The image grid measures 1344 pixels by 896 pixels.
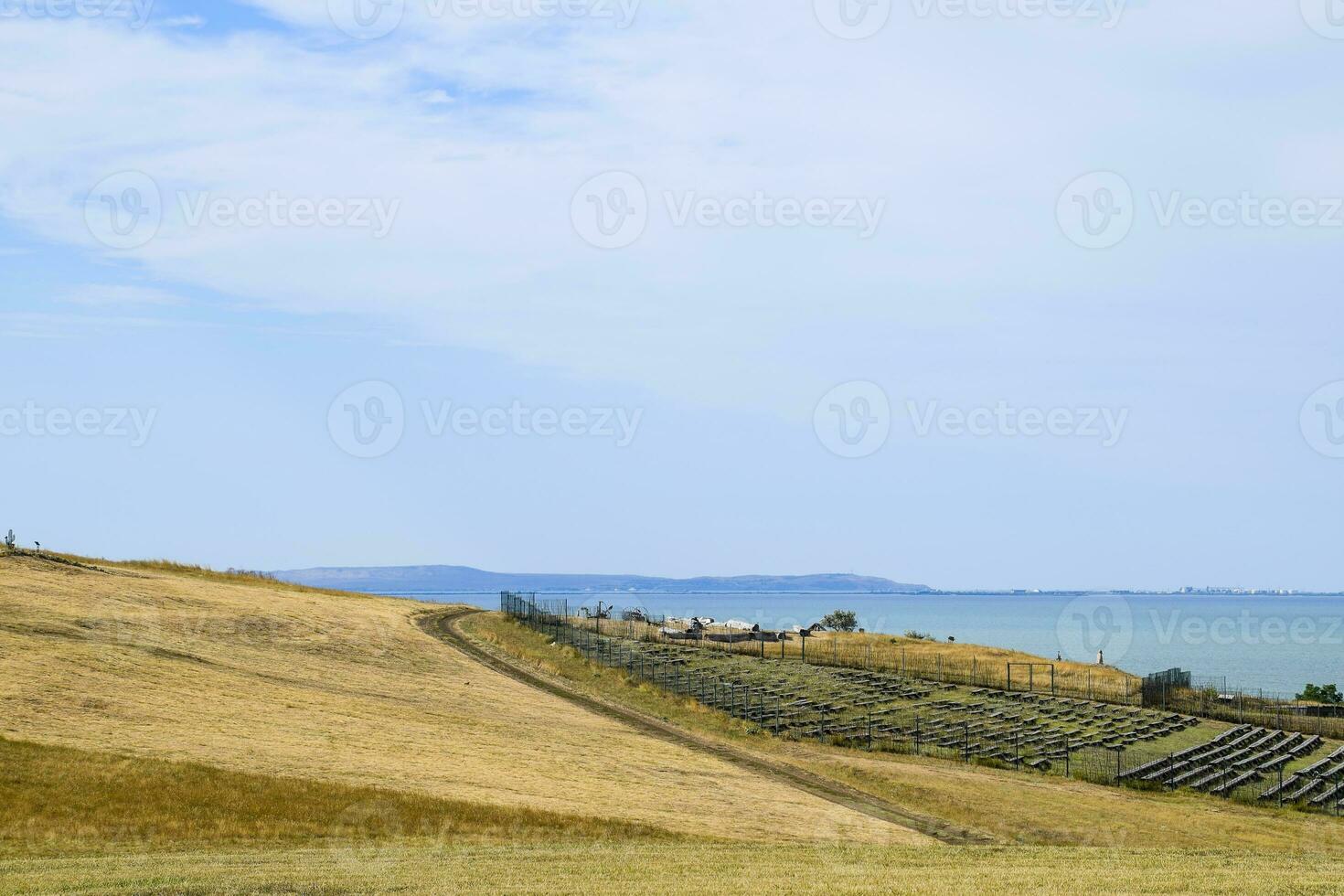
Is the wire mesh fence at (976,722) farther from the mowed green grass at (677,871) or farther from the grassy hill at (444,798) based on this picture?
the mowed green grass at (677,871)

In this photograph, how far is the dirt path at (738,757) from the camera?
109ft

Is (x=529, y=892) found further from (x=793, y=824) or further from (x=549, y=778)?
(x=549, y=778)

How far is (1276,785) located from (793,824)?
2296cm

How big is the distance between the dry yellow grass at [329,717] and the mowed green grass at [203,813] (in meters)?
1.34

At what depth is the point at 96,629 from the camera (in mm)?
52312

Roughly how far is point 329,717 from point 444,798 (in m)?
12.6

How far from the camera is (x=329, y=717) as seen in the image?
140ft

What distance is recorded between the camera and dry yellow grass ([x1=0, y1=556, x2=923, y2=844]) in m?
33.5

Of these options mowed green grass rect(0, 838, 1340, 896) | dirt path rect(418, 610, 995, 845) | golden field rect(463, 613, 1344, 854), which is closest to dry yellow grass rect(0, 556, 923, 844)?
dirt path rect(418, 610, 995, 845)

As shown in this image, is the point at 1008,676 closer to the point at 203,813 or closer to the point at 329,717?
the point at 329,717

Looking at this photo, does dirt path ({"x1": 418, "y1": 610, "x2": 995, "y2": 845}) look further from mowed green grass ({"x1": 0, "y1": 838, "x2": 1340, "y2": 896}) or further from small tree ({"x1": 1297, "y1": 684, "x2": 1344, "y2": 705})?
small tree ({"x1": 1297, "y1": 684, "x2": 1344, "y2": 705})

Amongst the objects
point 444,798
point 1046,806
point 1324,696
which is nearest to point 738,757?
point 1046,806

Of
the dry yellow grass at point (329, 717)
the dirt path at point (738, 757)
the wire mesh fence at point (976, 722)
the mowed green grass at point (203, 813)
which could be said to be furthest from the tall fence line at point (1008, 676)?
the mowed green grass at point (203, 813)

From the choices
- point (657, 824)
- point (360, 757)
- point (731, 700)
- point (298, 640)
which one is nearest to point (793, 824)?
point (657, 824)
